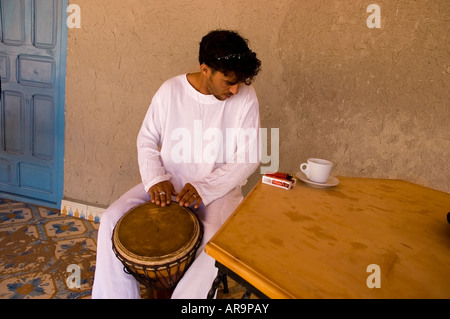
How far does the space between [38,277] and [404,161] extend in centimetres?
277

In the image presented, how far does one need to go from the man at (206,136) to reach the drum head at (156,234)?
0.51 ft

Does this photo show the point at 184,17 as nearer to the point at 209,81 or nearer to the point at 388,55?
the point at 209,81

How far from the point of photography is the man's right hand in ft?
5.15

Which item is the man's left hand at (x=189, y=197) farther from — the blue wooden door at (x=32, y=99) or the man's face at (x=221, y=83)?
the blue wooden door at (x=32, y=99)

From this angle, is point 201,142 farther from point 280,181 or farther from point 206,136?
point 280,181

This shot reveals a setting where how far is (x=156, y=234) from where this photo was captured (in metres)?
1.34

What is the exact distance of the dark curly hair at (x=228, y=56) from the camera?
1.67 m

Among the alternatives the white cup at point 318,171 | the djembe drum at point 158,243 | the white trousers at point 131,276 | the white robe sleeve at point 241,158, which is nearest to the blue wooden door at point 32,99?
the white trousers at point 131,276

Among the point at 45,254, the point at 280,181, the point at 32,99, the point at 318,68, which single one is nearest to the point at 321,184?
the point at 280,181

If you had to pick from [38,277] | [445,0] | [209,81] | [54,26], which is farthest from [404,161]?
[54,26]

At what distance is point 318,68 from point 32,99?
8.91 feet

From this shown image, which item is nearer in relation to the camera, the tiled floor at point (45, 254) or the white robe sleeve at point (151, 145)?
the white robe sleeve at point (151, 145)

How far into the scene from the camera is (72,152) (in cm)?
304

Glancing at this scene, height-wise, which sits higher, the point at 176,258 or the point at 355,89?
the point at 355,89
